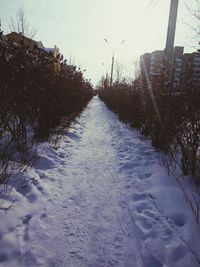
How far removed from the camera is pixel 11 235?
2.36 m

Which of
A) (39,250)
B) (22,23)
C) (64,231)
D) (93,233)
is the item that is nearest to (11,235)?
(39,250)

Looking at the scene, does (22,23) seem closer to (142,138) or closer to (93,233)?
(142,138)

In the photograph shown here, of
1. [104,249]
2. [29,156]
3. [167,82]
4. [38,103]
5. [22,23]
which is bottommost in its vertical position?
[104,249]

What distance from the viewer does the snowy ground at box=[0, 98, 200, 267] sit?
2256 millimetres

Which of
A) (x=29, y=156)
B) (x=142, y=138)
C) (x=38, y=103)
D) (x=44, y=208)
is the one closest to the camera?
(x=44, y=208)

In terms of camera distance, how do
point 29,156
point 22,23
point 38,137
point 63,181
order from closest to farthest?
point 63,181 < point 29,156 < point 38,137 < point 22,23

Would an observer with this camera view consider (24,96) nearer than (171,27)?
Yes

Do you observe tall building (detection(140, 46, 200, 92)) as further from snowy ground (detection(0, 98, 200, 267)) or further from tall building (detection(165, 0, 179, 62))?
snowy ground (detection(0, 98, 200, 267))

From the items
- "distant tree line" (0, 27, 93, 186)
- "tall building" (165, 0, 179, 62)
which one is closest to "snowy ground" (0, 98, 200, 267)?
"distant tree line" (0, 27, 93, 186)

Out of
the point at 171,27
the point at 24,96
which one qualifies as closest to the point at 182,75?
the point at 24,96

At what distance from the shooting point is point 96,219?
291 centimetres

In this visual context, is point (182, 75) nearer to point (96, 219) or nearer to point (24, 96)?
point (24, 96)

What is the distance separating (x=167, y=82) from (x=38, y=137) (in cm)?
308

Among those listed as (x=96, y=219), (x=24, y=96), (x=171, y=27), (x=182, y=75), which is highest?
(x=171, y=27)
